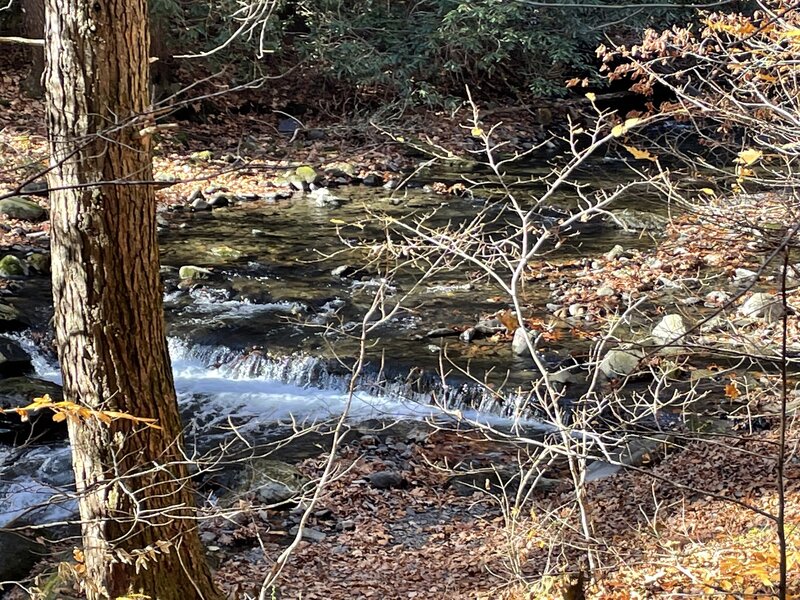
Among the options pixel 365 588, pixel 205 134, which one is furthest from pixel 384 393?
pixel 205 134

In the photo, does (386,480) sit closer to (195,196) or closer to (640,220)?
(640,220)

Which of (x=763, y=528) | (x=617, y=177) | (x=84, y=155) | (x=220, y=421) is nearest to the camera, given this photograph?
(x=84, y=155)

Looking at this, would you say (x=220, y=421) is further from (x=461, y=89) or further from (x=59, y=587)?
(x=461, y=89)

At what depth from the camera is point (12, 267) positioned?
34.3 ft

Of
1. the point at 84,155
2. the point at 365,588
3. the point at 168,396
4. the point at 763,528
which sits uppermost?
the point at 84,155

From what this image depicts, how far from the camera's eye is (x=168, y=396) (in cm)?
400

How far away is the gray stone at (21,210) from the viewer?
12015mm

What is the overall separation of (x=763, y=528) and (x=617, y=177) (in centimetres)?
1059

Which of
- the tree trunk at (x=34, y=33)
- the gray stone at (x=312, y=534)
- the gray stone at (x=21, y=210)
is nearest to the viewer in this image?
the gray stone at (x=312, y=534)

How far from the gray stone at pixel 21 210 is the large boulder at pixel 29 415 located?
490 centimetres

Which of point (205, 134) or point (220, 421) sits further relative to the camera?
point (205, 134)

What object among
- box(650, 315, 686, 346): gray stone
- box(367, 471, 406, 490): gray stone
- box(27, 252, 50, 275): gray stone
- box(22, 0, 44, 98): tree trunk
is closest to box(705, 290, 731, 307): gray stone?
box(650, 315, 686, 346): gray stone

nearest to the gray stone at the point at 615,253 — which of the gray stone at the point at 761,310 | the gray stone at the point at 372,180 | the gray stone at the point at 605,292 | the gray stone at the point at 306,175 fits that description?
the gray stone at the point at 605,292

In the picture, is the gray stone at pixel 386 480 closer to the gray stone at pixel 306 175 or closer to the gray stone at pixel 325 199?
the gray stone at pixel 325 199
